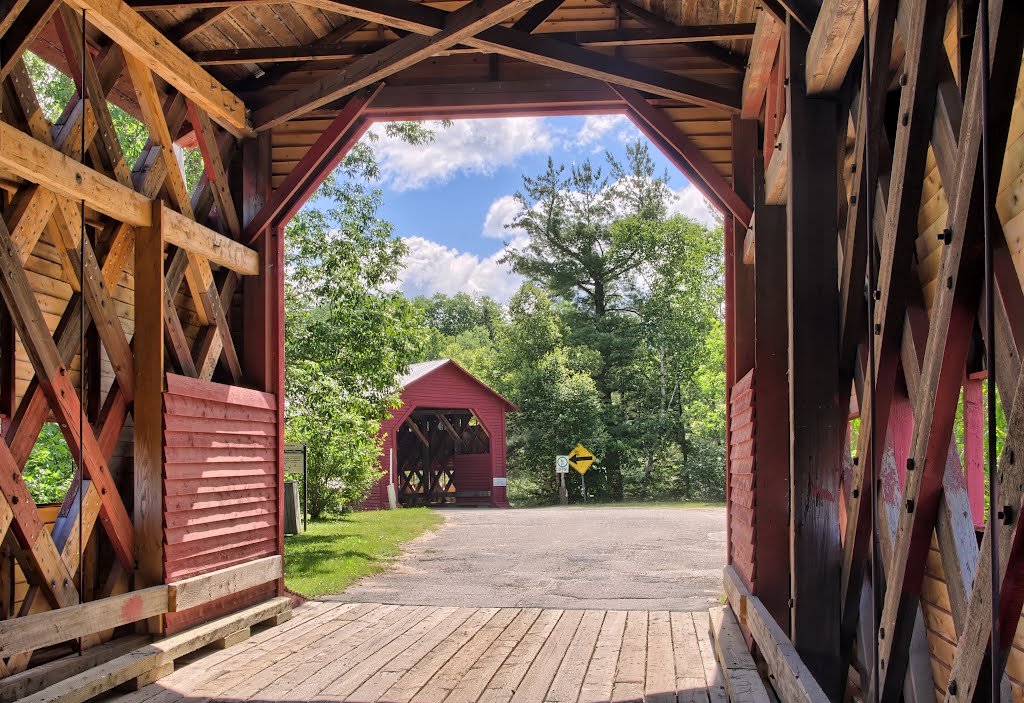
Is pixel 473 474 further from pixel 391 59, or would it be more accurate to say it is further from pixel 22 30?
pixel 22 30

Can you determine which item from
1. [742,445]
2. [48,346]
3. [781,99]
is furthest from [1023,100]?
[48,346]

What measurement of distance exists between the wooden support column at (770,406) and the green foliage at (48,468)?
24.9 ft

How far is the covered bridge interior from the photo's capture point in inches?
101

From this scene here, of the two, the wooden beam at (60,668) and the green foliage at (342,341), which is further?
the green foliage at (342,341)

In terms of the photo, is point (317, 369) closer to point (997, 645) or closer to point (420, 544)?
point (420, 544)

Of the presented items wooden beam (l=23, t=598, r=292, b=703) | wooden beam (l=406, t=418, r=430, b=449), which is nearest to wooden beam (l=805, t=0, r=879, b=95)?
wooden beam (l=23, t=598, r=292, b=703)

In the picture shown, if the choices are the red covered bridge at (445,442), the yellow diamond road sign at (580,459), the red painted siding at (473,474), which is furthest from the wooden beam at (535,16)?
the yellow diamond road sign at (580,459)

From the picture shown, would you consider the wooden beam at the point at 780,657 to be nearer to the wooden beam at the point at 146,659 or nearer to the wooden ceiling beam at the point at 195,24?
the wooden beam at the point at 146,659

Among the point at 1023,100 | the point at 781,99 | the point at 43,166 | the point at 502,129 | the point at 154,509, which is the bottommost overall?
the point at 154,509

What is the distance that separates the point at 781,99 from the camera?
508 cm

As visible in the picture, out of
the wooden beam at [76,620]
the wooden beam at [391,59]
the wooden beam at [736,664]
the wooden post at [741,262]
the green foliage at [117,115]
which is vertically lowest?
the wooden beam at [736,664]

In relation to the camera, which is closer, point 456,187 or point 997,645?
point 997,645

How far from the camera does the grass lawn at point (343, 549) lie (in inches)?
394

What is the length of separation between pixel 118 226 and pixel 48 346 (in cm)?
121
